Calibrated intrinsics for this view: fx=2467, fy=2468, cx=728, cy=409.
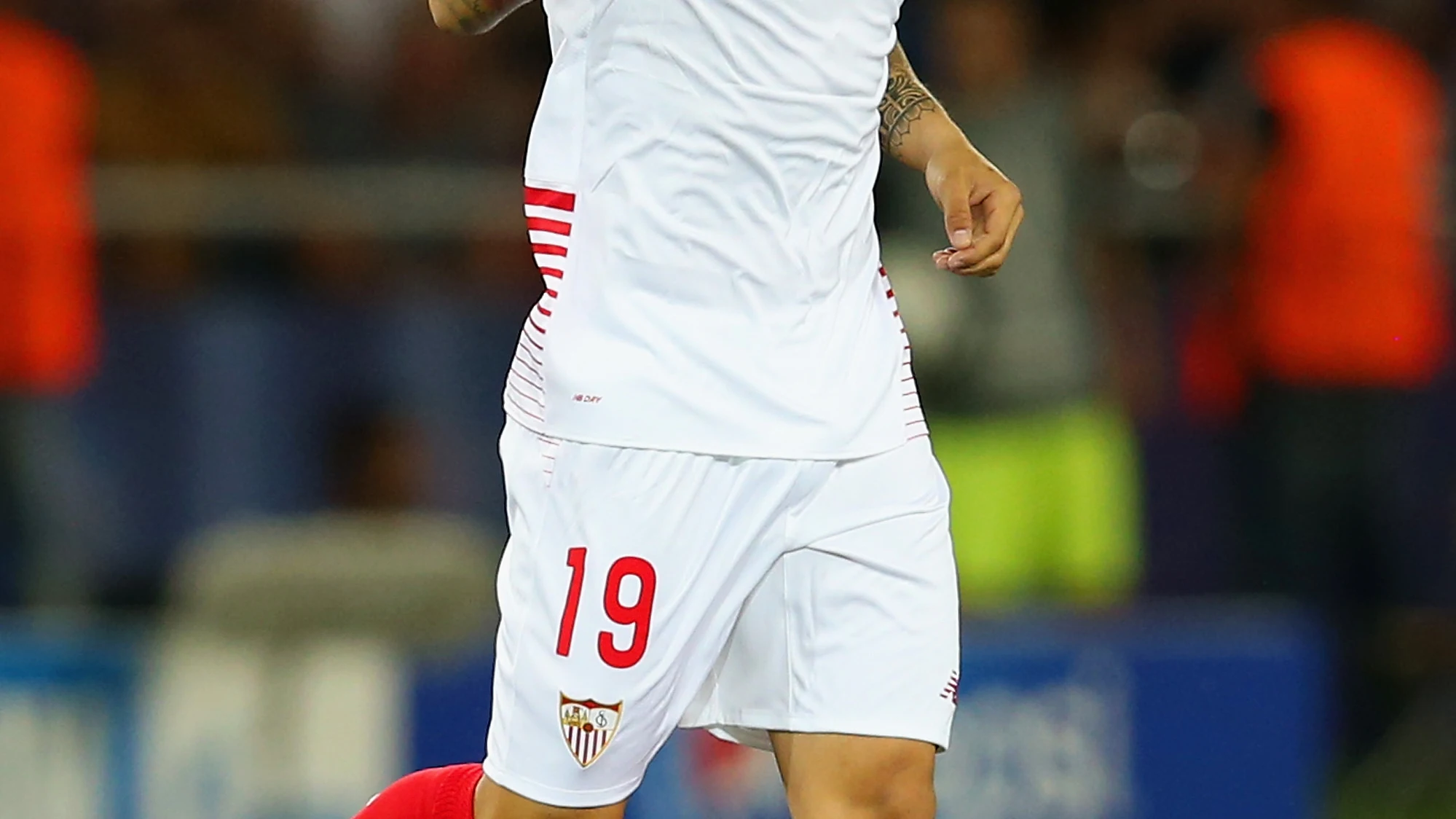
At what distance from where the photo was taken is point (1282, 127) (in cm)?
720

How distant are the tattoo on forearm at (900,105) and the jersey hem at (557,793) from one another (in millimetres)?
953

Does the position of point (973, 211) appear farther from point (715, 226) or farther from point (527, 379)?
point (527, 379)

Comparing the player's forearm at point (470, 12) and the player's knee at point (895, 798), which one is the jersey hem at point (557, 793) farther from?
the player's forearm at point (470, 12)

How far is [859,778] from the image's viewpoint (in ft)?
10.3

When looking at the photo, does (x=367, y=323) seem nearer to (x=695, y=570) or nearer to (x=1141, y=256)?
(x=1141, y=256)

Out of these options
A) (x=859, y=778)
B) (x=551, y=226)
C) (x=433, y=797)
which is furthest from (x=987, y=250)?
(x=433, y=797)

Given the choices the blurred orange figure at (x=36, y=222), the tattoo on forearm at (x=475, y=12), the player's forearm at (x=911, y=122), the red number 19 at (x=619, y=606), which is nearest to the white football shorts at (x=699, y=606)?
the red number 19 at (x=619, y=606)

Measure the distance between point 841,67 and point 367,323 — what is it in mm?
4315

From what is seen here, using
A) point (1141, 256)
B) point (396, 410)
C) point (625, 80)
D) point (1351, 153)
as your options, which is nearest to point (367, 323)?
point (396, 410)

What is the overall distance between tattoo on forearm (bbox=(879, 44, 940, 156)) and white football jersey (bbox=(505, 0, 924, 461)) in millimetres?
239

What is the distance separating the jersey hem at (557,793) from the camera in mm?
3152

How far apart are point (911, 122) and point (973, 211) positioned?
260 mm

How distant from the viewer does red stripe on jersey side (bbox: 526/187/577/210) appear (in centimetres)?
316

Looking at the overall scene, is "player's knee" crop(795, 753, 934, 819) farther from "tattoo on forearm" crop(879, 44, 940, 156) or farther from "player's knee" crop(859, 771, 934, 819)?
"tattoo on forearm" crop(879, 44, 940, 156)
